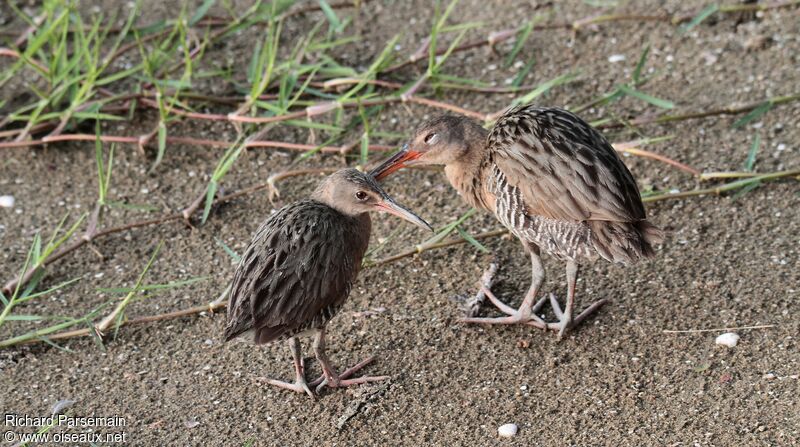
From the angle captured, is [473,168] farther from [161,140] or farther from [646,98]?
[161,140]

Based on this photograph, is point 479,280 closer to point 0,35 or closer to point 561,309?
point 561,309

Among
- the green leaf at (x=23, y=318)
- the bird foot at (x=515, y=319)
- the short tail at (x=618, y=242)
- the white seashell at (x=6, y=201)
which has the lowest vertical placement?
the bird foot at (x=515, y=319)

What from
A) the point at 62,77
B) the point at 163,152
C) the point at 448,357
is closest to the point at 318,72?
the point at 163,152

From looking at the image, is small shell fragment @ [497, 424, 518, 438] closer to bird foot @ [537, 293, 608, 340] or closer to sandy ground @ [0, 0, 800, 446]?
sandy ground @ [0, 0, 800, 446]

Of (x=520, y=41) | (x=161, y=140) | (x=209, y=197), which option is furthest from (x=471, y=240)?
(x=161, y=140)

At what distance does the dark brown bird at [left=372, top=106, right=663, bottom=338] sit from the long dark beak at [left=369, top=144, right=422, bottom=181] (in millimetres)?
241

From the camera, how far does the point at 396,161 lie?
5.33 meters

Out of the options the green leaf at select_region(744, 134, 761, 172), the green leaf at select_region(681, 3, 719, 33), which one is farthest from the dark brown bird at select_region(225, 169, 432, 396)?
the green leaf at select_region(681, 3, 719, 33)

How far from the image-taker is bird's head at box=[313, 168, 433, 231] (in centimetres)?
480

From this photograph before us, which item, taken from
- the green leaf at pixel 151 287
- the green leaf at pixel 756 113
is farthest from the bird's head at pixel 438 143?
the green leaf at pixel 756 113

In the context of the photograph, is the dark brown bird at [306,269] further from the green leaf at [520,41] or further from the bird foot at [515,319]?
the green leaf at [520,41]

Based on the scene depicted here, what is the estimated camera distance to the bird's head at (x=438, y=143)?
5.16 meters

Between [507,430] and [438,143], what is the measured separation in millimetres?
1524

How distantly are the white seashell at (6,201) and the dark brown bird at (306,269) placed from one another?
6.68ft
